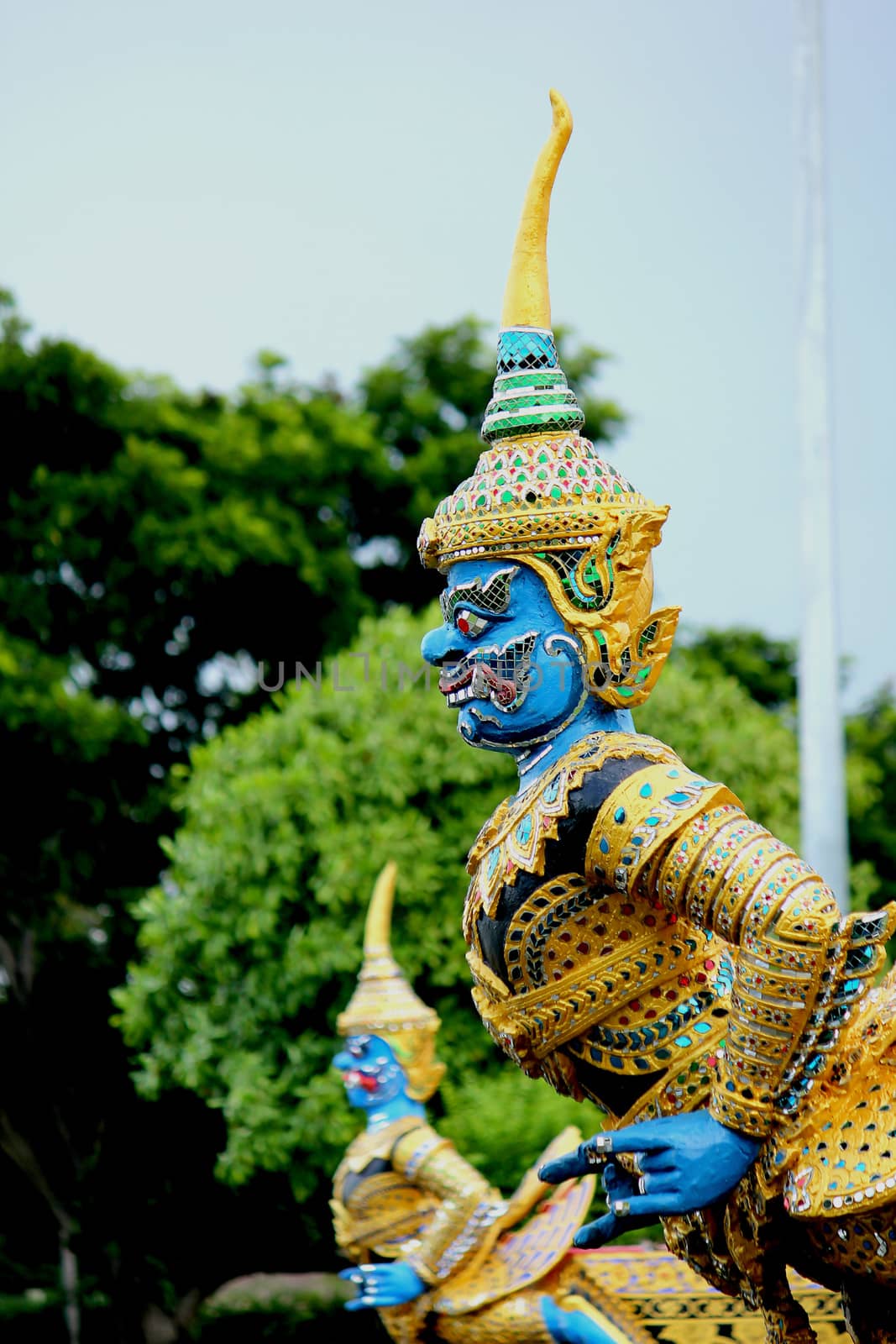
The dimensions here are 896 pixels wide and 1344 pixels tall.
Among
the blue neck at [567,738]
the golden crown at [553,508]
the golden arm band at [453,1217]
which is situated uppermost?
the golden crown at [553,508]

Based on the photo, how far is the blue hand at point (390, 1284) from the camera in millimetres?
7809

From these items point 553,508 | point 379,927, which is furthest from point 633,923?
point 379,927

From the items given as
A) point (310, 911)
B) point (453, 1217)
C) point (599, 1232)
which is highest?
point (310, 911)

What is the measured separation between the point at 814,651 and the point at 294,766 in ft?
11.8

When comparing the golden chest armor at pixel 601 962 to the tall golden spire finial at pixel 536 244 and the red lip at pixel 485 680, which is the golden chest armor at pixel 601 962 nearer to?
the red lip at pixel 485 680

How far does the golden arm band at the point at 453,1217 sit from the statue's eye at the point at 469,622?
14.5ft

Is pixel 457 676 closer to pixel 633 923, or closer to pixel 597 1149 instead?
pixel 633 923

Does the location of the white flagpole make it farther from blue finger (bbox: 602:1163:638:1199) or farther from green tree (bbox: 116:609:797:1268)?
blue finger (bbox: 602:1163:638:1199)

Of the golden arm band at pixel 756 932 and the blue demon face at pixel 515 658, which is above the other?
the blue demon face at pixel 515 658

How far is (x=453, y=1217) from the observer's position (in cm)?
774

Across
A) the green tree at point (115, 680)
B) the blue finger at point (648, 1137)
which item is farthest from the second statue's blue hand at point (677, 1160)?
the green tree at point (115, 680)

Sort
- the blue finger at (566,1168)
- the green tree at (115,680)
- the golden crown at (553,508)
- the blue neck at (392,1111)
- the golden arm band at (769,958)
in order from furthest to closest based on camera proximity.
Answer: the green tree at (115,680) < the blue neck at (392,1111) < the golden crown at (553,508) < the blue finger at (566,1168) < the golden arm band at (769,958)

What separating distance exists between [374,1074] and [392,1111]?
19cm

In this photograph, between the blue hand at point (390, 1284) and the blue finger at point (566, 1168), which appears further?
the blue hand at point (390, 1284)
